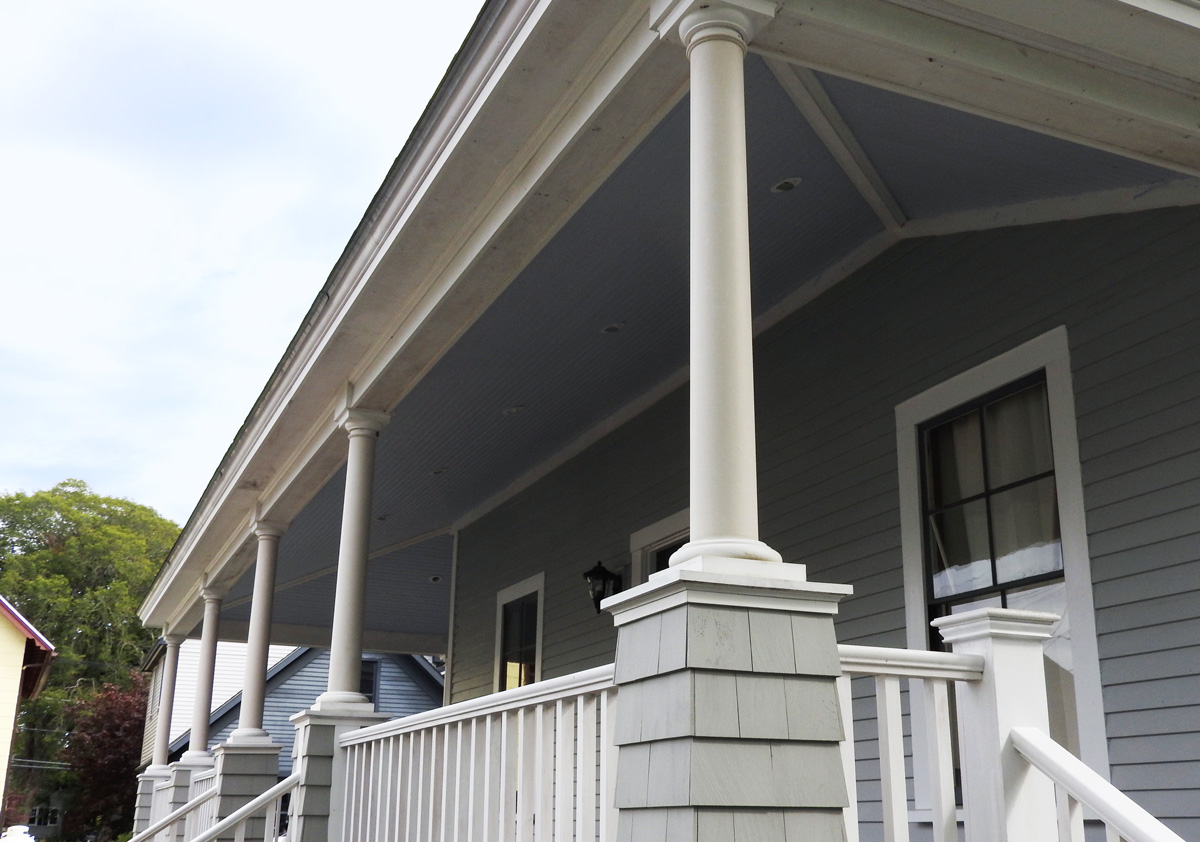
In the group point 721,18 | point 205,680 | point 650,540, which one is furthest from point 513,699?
point 205,680

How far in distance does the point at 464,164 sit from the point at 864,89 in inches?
63.2

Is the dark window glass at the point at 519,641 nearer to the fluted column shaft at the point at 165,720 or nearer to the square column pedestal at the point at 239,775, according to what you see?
the square column pedestal at the point at 239,775

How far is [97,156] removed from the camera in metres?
63.1

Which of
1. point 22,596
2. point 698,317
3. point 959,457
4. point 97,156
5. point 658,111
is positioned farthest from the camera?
point 97,156

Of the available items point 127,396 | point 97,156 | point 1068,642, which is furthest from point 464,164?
point 127,396

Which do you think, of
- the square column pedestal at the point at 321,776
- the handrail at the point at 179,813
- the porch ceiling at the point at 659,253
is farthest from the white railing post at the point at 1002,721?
the handrail at the point at 179,813

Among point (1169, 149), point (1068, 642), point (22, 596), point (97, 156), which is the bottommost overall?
point (1068, 642)

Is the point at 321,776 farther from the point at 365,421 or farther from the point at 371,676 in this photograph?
the point at 371,676

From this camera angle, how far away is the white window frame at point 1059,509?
4550 millimetres

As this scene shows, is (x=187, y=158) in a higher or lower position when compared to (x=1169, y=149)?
higher

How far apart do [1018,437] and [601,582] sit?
3820 millimetres

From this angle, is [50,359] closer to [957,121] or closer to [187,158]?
[187,158]

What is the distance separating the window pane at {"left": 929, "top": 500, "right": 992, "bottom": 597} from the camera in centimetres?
522

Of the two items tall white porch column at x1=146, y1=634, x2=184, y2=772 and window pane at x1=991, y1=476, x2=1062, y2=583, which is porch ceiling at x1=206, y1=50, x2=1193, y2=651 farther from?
tall white porch column at x1=146, y1=634, x2=184, y2=772
